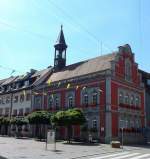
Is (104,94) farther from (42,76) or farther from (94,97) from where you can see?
(42,76)

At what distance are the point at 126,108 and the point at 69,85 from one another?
8.88m

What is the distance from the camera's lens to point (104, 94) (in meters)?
41.4

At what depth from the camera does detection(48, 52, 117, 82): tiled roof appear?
4428cm

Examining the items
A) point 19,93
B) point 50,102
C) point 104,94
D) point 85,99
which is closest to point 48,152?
point 104,94

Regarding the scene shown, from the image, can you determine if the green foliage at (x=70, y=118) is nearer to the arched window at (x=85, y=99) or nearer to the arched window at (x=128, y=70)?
the arched window at (x=85, y=99)

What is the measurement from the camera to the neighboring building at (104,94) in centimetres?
4128

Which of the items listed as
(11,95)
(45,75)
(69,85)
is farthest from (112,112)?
(11,95)

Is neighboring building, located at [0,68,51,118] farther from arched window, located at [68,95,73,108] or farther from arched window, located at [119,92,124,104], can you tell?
arched window, located at [119,92,124,104]

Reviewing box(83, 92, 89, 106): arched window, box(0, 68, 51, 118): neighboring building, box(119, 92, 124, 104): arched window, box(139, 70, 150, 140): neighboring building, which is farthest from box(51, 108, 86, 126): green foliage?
box(0, 68, 51, 118): neighboring building

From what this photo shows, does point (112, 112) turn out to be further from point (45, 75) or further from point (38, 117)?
point (45, 75)

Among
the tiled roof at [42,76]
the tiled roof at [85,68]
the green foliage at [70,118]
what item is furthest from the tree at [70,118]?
the tiled roof at [42,76]

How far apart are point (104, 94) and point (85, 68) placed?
7395 millimetres

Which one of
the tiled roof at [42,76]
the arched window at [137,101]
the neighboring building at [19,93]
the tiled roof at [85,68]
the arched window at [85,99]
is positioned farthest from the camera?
the neighboring building at [19,93]

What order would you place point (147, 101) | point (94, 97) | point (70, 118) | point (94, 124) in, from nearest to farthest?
point (70, 118) → point (94, 124) → point (94, 97) → point (147, 101)
